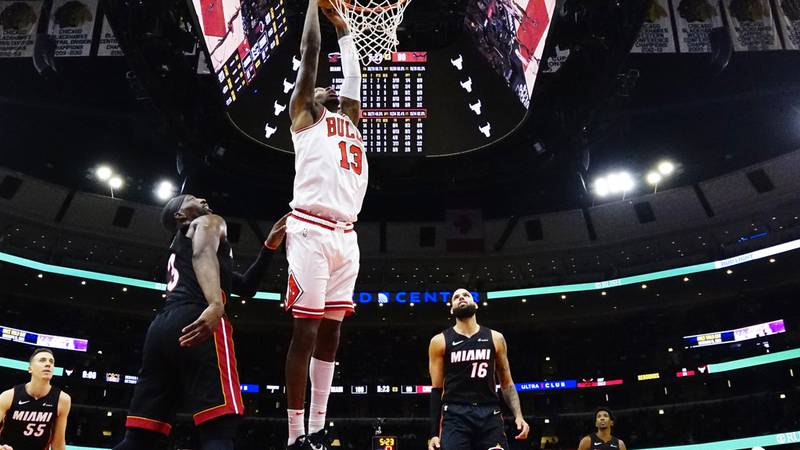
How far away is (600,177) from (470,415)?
19.5 m

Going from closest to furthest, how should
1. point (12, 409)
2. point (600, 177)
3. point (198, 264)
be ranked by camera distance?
point (198, 264) → point (12, 409) → point (600, 177)

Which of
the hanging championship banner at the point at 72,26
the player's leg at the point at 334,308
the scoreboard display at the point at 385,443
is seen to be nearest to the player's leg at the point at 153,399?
the player's leg at the point at 334,308

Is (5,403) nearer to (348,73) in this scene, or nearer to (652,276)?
(348,73)

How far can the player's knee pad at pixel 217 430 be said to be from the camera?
10.0 ft

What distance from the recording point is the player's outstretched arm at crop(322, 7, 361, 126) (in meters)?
4.45

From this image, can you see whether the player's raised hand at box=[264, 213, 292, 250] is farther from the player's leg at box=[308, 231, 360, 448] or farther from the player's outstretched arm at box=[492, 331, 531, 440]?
the player's outstretched arm at box=[492, 331, 531, 440]

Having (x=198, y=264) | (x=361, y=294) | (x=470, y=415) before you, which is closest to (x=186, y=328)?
(x=198, y=264)

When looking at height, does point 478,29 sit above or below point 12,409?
above

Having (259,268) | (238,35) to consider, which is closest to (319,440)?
(259,268)

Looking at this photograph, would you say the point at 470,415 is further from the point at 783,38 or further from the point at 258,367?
the point at 258,367

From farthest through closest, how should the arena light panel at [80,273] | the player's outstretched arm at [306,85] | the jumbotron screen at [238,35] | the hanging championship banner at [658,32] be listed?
1. the arena light panel at [80,273]
2. the hanging championship banner at [658,32]
3. the jumbotron screen at [238,35]
4. the player's outstretched arm at [306,85]

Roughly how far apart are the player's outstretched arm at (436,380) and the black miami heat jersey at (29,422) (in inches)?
125

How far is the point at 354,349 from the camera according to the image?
88.1 ft

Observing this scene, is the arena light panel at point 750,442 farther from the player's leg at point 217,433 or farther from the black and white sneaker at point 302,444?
the player's leg at point 217,433
